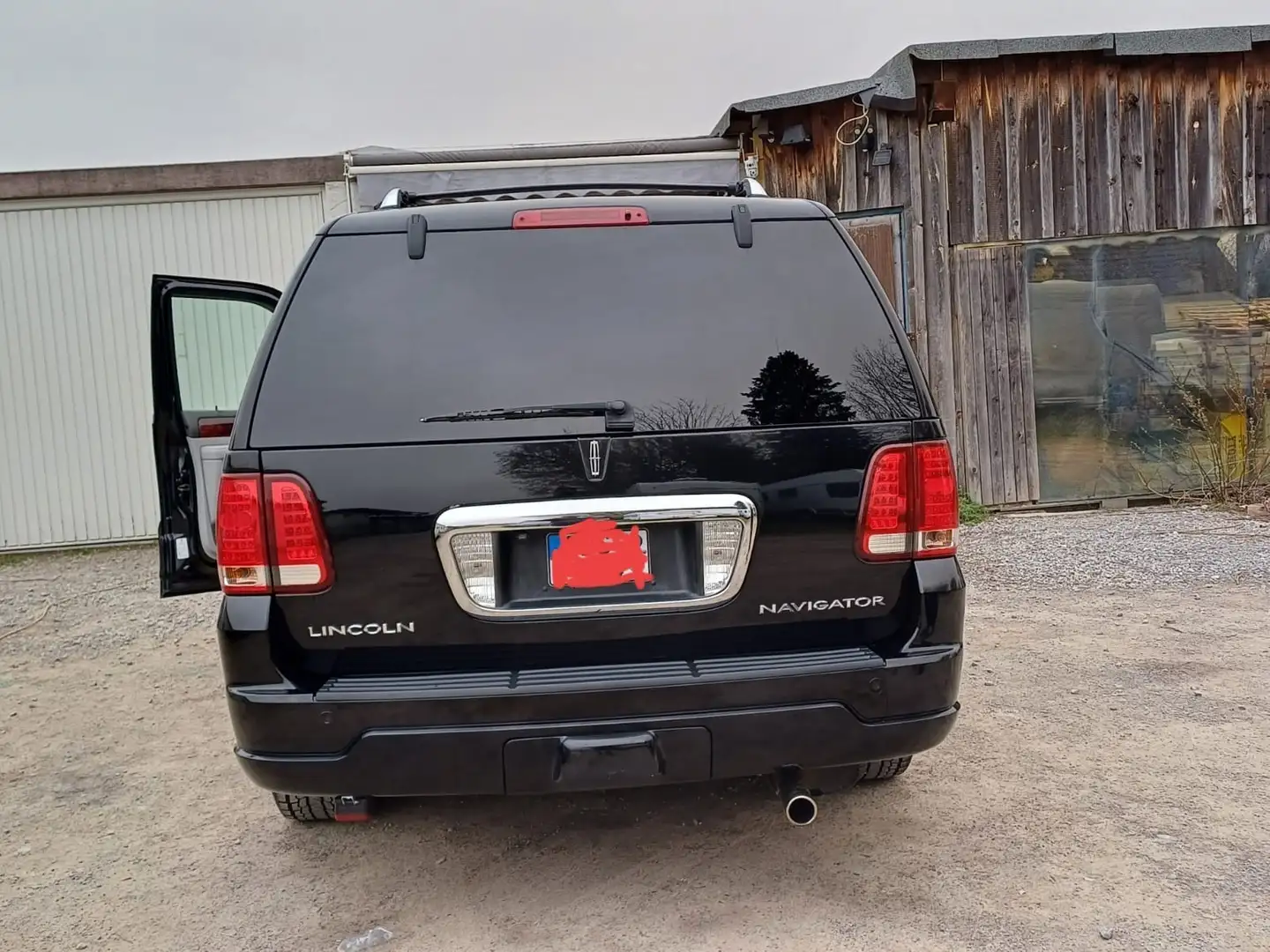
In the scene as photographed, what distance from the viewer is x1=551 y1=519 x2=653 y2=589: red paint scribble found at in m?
2.31

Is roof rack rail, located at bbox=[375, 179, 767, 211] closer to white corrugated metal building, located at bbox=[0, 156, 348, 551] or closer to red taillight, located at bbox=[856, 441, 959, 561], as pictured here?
red taillight, located at bbox=[856, 441, 959, 561]

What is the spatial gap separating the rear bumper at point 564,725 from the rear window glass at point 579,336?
24.3 inches

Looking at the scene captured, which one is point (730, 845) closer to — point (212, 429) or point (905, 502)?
point (905, 502)

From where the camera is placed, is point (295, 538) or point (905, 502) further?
point (905, 502)

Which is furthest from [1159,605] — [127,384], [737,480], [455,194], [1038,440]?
[127,384]

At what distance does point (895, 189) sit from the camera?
7.83 meters

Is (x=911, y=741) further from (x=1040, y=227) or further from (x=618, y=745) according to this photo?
(x=1040, y=227)

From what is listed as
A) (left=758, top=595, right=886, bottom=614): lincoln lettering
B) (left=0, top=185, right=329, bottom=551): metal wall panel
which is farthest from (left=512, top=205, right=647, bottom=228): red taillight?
(left=0, top=185, right=329, bottom=551): metal wall panel

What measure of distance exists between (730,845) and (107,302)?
25.8ft

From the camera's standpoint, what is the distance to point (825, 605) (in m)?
2.40

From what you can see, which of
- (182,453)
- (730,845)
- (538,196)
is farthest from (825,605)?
(182,453)

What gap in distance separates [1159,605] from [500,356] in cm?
472

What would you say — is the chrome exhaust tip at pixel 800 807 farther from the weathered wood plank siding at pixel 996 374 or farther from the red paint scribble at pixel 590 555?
the weathered wood plank siding at pixel 996 374

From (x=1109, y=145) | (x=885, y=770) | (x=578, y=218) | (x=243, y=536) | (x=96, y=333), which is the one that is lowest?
(x=885, y=770)
